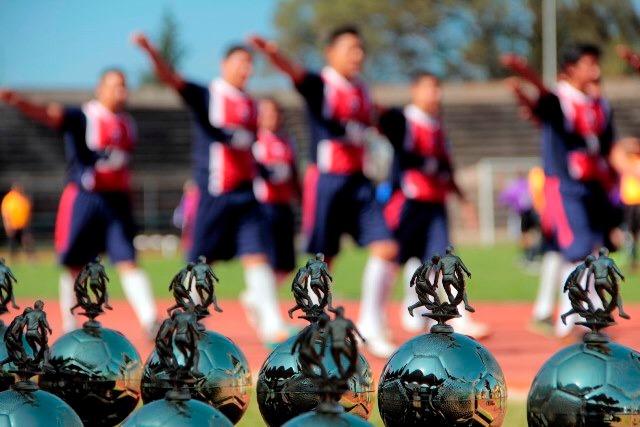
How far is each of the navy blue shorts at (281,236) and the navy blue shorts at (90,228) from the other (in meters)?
1.20

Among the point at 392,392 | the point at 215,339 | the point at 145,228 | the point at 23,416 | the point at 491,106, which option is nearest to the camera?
the point at 23,416

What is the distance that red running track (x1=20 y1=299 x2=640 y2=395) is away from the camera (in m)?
7.07

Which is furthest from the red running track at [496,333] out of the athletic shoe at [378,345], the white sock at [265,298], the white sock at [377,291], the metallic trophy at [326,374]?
the metallic trophy at [326,374]

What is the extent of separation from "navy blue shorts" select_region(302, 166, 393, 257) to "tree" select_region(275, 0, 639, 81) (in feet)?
193

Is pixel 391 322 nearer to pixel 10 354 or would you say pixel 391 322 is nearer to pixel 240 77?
pixel 240 77

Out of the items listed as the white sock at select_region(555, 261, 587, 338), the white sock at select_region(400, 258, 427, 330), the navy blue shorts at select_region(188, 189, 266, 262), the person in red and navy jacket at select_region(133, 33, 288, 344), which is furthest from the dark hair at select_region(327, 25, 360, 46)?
the white sock at select_region(555, 261, 587, 338)

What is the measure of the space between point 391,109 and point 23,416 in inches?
235

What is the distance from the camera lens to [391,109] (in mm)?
8742

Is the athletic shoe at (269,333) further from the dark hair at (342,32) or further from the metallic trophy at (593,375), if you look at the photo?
the metallic trophy at (593,375)

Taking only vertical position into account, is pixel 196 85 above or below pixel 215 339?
above

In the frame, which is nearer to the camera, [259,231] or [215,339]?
[215,339]

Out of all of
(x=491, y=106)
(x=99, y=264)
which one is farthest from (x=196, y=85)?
(x=491, y=106)

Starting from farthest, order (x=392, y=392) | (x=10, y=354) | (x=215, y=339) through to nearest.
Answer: (x=215, y=339) < (x=392, y=392) < (x=10, y=354)

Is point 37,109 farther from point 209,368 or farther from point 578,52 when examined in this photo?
point 209,368
